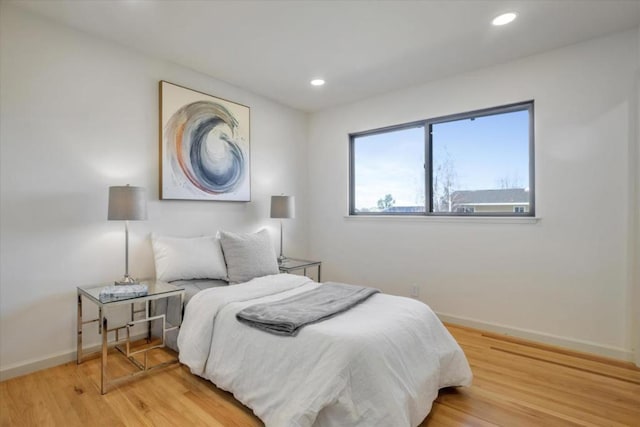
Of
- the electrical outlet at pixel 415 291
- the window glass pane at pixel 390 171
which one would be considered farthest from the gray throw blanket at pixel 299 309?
the window glass pane at pixel 390 171

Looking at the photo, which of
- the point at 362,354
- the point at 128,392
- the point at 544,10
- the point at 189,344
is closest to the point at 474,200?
the point at 544,10

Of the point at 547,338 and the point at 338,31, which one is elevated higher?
the point at 338,31

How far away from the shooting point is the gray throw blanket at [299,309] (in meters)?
1.82

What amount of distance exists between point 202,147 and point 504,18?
2.70 metres

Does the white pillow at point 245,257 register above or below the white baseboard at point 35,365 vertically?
above

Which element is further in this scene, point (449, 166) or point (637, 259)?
point (449, 166)

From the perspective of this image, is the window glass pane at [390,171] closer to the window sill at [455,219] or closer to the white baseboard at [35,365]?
the window sill at [455,219]

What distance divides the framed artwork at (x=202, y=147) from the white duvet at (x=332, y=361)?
1.21m

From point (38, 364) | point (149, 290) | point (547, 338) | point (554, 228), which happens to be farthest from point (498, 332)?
point (38, 364)

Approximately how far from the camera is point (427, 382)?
1784 mm

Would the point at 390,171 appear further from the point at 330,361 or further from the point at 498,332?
the point at 330,361

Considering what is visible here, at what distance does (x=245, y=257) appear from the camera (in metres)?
2.97

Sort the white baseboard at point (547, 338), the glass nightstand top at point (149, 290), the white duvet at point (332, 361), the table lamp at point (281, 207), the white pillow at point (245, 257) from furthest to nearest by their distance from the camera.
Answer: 1. the table lamp at point (281, 207)
2. the white pillow at point (245, 257)
3. the white baseboard at point (547, 338)
4. the glass nightstand top at point (149, 290)
5. the white duvet at point (332, 361)

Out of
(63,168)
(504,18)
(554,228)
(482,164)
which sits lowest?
(554,228)
